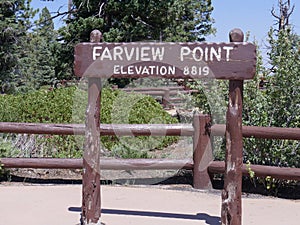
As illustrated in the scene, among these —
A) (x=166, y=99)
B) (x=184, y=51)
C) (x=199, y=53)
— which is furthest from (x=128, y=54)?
(x=166, y=99)

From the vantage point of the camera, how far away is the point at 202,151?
6.80 metres

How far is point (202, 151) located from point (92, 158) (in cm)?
224

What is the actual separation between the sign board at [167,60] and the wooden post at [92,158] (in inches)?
7.0

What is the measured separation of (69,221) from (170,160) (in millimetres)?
2221

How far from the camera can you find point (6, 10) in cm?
2478

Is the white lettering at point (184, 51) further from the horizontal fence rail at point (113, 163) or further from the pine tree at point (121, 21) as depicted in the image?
the pine tree at point (121, 21)

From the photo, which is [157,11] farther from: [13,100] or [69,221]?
[69,221]

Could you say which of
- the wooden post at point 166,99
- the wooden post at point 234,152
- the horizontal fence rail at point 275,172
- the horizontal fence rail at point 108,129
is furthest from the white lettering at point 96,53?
the wooden post at point 166,99

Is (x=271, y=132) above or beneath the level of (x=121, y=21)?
beneath

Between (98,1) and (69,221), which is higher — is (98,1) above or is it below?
above

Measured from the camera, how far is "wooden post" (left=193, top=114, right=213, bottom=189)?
6793 mm

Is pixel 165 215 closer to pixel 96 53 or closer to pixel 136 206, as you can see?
pixel 136 206

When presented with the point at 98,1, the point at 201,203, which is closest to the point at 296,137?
the point at 201,203

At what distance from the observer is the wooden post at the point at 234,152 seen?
4.70 metres
